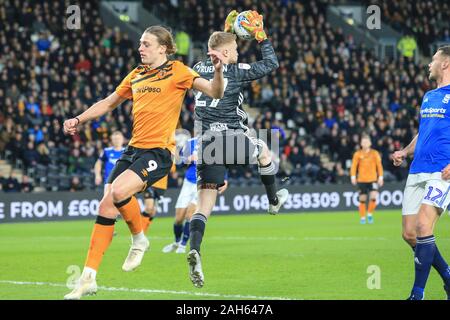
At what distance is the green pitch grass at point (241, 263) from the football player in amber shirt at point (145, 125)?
1226mm

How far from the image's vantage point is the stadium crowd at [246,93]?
27469 millimetres

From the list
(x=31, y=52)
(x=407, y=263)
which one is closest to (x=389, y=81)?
(x=31, y=52)

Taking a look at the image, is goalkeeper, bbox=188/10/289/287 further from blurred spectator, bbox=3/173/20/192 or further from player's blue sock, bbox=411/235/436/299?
blurred spectator, bbox=3/173/20/192

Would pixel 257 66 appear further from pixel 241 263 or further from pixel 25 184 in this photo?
pixel 25 184

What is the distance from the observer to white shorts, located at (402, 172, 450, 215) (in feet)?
31.3

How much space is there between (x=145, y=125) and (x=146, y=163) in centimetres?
41

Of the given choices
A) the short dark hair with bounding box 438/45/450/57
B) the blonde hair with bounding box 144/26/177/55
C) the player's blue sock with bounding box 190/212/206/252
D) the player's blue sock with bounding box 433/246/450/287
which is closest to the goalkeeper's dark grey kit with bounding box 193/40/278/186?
the player's blue sock with bounding box 190/212/206/252

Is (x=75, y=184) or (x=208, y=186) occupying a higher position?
(x=208, y=186)

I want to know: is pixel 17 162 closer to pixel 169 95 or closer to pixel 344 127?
pixel 344 127

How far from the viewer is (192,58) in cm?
3412

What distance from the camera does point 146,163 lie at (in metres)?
9.31

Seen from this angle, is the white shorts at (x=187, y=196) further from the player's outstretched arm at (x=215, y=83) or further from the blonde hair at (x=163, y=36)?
the player's outstretched arm at (x=215, y=83)

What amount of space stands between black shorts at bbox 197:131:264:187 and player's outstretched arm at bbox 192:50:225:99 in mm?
1079

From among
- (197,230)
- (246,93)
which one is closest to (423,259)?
(197,230)
